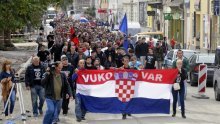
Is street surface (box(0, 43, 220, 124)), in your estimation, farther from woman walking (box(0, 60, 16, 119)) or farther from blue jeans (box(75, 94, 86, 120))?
woman walking (box(0, 60, 16, 119))

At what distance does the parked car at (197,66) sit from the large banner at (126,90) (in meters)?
11.0

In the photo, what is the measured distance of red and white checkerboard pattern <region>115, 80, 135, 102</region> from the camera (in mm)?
17656

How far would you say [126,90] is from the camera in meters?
17.7

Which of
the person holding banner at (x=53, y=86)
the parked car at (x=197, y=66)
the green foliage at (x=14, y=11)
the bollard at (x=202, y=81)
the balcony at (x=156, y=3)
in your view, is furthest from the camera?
the balcony at (x=156, y=3)

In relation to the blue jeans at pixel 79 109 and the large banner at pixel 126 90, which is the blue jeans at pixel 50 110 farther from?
the large banner at pixel 126 90

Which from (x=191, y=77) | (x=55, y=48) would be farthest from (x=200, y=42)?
(x=55, y=48)

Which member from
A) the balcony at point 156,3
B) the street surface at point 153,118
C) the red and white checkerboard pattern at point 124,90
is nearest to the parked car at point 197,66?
the street surface at point 153,118

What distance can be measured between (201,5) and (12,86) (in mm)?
42512

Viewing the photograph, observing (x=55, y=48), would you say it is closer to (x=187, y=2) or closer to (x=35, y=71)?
(x=35, y=71)

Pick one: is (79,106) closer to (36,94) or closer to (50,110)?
(36,94)

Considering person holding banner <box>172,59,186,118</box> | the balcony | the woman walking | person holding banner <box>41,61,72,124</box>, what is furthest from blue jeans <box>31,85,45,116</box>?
the balcony

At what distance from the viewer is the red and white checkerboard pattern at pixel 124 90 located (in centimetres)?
1766

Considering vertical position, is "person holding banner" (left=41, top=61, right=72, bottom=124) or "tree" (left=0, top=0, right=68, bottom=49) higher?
"tree" (left=0, top=0, right=68, bottom=49)

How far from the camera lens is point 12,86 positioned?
16781 mm
